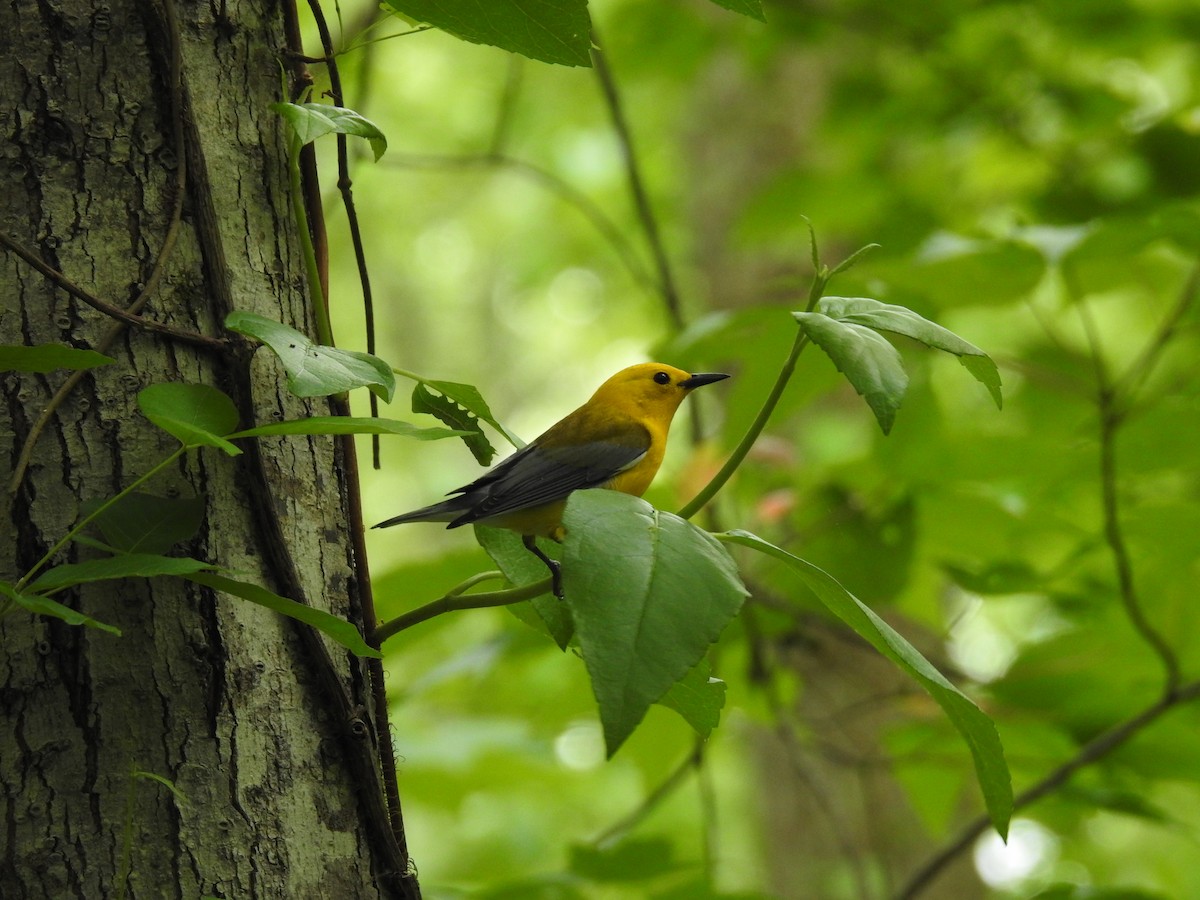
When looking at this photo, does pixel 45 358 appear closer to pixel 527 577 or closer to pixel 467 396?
pixel 467 396

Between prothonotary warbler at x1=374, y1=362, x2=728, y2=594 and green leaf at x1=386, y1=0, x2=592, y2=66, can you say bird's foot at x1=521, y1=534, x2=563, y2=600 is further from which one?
green leaf at x1=386, y1=0, x2=592, y2=66

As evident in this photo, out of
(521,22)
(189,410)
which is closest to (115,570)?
(189,410)

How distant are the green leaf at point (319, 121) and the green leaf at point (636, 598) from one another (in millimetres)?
490

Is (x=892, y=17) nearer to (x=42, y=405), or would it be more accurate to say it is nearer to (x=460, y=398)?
(x=460, y=398)

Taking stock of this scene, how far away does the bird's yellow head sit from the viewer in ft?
7.33

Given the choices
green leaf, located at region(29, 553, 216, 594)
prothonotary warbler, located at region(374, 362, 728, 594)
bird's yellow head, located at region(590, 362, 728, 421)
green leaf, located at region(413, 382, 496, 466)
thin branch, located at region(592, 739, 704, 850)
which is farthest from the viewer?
thin branch, located at region(592, 739, 704, 850)

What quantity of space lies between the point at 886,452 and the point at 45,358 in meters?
1.87

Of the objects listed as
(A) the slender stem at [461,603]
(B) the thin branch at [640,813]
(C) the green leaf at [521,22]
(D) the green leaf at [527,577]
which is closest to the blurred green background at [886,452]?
(B) the thin branch at [640,813]

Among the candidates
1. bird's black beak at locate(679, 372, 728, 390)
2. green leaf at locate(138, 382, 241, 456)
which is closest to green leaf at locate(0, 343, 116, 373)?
green leaf at locate(138, 382, 241, 456)

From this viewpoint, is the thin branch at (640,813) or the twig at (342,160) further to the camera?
the thin branch at (640,813)

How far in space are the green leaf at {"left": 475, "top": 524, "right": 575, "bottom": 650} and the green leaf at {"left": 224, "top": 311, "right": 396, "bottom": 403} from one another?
0.28m

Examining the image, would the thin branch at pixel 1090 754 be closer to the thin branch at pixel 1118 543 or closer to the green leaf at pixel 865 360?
the thin branch at pixel 1118 543

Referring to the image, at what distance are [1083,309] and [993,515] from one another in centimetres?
50

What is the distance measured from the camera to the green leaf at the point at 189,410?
916 millimetres
